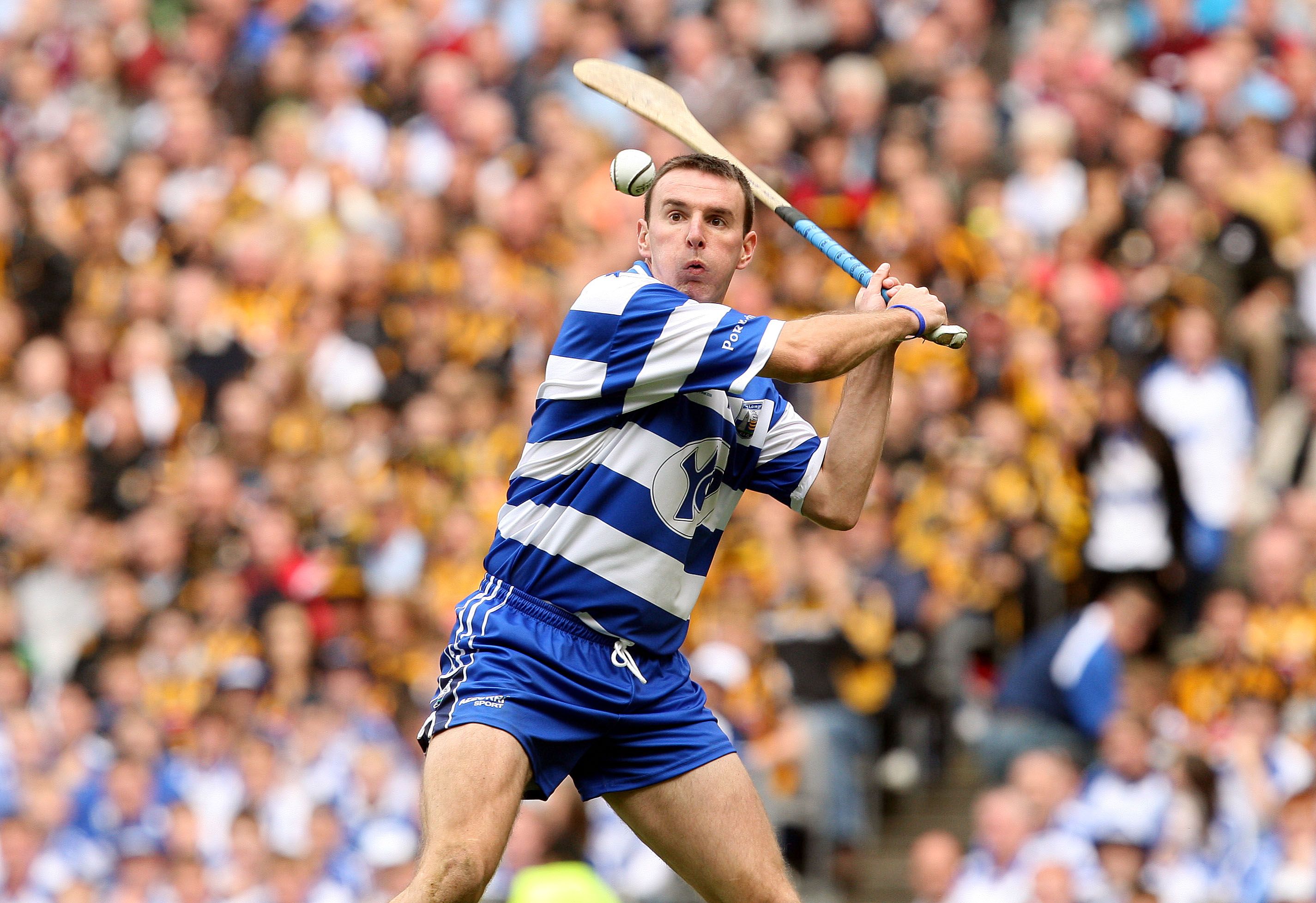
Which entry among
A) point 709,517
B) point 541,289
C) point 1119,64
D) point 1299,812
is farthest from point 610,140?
point 709,517

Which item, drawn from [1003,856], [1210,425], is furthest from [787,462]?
[1210,425]

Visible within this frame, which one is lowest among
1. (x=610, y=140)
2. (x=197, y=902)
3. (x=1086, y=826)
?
(x=197, y=902)

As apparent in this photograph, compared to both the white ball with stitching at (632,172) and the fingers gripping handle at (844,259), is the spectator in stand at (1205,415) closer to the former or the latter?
the fingers gripping handle at (844,259)

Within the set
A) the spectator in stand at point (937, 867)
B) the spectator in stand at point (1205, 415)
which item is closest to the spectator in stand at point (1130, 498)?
the spectator in stand at point (1205, 415)

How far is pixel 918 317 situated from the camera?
512 centimetres

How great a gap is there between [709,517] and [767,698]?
4625mm

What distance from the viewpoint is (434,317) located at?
40.4 feet

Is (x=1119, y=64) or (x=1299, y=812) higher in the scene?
(x=1119, y=64)

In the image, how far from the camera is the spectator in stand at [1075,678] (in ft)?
30.6

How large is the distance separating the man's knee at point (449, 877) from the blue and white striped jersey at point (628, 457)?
75 cm

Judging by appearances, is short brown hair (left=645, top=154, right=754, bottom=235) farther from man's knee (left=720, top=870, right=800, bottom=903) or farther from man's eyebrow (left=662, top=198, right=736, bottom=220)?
man's knee (left=720, top=870, right=800, bottom=903)

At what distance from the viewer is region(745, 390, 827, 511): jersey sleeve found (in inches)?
217

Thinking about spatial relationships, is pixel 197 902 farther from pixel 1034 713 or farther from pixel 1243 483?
pixel 1243 483

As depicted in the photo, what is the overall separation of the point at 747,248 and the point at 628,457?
81cm
